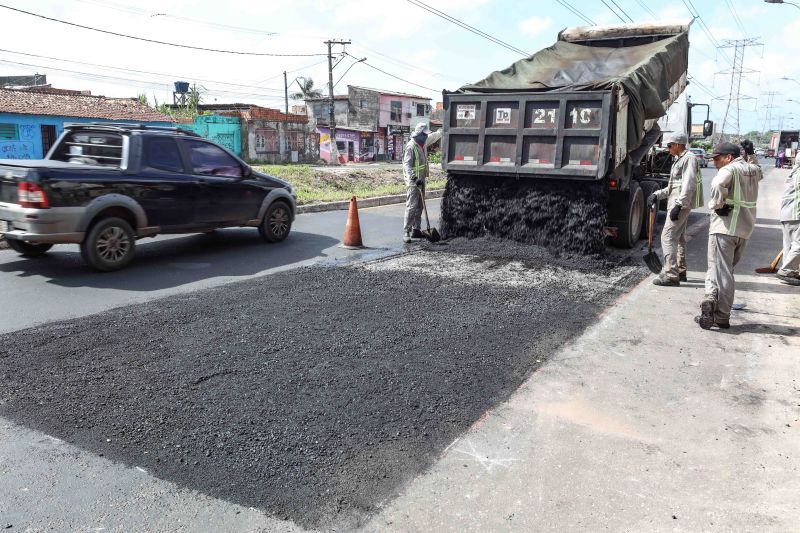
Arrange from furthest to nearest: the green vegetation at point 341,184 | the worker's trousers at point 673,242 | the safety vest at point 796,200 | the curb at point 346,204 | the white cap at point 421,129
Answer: the green vegetation at point 341,184 < the curb at point 346,204 < the white cap at point 421,129 < the safety vest at point 796,200 < the worker's trousers at point 673,242

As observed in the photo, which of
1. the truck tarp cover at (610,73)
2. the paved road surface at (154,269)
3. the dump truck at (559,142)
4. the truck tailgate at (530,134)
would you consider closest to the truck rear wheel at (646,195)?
the dump truck at (559,142)

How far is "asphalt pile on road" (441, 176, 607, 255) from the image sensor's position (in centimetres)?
849

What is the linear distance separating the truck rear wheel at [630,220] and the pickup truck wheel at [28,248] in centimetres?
833

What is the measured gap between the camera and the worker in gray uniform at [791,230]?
7875 millimetres

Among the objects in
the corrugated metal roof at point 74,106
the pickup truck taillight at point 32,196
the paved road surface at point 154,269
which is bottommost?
the paved road surface at point 154,269

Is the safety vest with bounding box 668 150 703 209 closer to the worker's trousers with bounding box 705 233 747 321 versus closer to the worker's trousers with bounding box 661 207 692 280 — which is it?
the worker's trousers with bounding box 661 207 692 280

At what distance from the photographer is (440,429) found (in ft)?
12.2

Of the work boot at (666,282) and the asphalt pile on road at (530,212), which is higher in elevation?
the asphalt pile on road at (530,212)

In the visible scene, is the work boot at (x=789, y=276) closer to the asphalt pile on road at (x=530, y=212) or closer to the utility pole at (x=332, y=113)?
the asphalt pile on road at (x=530, y=212)

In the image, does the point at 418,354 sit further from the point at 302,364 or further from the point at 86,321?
the point at 86,321

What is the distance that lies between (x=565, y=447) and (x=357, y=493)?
1291mm

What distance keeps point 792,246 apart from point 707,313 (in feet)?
10.4

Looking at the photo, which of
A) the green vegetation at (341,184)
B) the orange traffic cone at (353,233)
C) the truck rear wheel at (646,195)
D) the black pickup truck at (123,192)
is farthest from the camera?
the green vegetation at (341,184)

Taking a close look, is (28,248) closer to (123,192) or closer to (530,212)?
(123,192)
